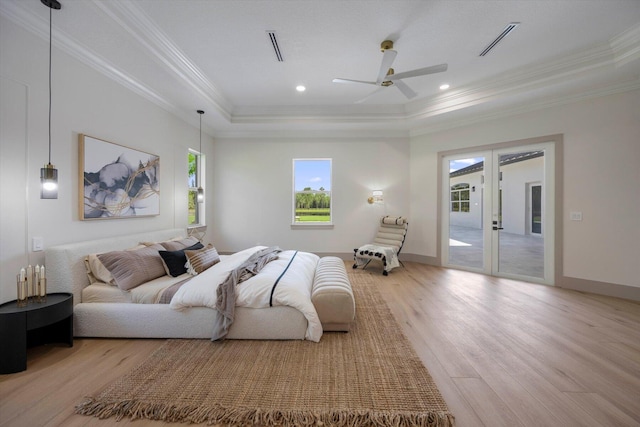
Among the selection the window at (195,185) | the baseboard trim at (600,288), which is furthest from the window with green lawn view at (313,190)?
the baseboard trim at (600,288)

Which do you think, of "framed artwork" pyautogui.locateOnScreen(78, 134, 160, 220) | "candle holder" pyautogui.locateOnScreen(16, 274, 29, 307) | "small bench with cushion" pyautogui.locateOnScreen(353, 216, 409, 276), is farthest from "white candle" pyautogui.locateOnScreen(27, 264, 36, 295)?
"small bench with cushion" pyautogui.locateOnScreen(353, 216, 409, 276)

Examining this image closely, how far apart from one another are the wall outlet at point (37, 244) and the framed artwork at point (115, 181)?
0.42 m

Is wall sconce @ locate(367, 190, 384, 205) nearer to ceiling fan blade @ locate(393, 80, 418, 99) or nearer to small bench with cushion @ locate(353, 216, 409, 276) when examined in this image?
small bench with cushion @ locate(353, 216, 409, 276)

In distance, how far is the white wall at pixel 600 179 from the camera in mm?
3385

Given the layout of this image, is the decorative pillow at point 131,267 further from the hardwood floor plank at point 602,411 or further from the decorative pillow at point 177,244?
the hardwood floor plank at point 602,411

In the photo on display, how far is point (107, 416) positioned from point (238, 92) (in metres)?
4.35

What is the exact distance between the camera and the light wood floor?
5.05 ft

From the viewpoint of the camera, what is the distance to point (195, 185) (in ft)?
17.2

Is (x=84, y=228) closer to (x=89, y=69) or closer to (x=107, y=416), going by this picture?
(x=89, y=69)

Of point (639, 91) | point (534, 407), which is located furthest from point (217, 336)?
point (639, 91)

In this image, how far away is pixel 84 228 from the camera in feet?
8.99

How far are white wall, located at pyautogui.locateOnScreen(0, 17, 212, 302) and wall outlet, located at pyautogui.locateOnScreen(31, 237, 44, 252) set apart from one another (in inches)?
1.3

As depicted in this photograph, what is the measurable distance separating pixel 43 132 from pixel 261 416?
3099mm

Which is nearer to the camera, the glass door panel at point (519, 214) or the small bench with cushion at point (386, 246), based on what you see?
the glass door panel at point (519, 214)
